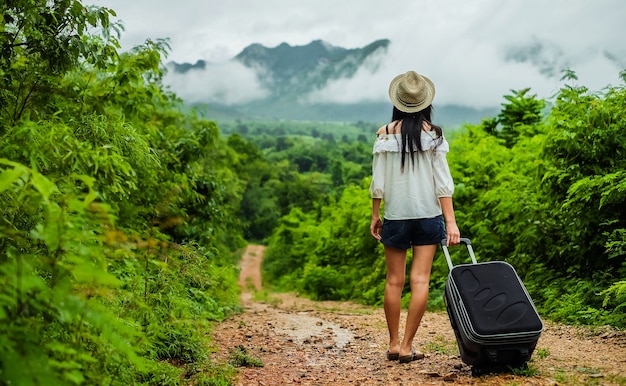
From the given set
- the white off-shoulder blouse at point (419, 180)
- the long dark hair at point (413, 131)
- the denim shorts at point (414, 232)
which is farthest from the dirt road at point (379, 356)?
the long dark hair at point (413, 131)

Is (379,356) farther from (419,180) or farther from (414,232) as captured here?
(419,180)

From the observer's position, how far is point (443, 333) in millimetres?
6887

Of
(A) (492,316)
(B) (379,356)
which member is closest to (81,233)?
(A) (492,316)

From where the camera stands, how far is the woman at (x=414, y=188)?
507 centimetres

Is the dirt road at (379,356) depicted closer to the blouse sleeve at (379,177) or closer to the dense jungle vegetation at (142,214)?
the dense jungle vegetation at (142,214)

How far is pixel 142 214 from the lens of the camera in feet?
28.8

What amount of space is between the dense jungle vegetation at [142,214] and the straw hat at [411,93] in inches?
81.2

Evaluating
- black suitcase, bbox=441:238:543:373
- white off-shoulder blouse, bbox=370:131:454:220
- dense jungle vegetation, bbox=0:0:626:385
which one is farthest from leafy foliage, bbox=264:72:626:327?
white off-shoulder blouse, bbox=370:131:454:220

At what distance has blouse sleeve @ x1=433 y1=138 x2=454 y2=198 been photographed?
16.6 feet

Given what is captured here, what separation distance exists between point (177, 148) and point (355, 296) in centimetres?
626

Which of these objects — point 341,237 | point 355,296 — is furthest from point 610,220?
point 341,237

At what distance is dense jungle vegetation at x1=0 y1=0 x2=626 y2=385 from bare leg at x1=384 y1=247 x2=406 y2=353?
1.44 m

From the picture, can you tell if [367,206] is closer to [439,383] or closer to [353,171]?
[439,383]

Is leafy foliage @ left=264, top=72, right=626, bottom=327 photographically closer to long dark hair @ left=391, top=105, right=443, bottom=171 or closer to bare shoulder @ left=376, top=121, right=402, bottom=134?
long dark hair @ left=391, top=105, right=443, bottom=171
